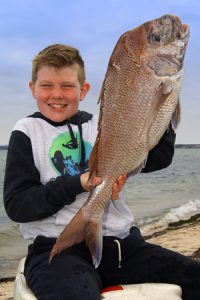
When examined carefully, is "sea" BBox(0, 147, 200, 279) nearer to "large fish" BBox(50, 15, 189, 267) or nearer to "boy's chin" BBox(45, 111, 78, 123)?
"boy's chin" BBox(45, 111, 78, 123)

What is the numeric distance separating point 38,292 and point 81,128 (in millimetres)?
1432

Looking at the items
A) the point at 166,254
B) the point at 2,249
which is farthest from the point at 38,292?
the point at 2,249

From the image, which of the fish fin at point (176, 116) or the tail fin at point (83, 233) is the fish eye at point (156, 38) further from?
the tail fin at point (83, 233)

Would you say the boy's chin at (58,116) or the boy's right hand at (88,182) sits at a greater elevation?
the boy's chin at (58,116)

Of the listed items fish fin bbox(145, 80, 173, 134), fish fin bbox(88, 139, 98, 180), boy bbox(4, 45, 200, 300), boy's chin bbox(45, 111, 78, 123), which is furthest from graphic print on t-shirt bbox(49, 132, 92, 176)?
fish fin bbox(145, 80, 173, 134)

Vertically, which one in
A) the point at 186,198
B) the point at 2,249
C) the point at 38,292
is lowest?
the point at 186,198

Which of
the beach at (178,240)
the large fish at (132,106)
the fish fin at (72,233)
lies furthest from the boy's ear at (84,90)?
the beach at (178,240)

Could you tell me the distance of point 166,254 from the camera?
3684 millimetres

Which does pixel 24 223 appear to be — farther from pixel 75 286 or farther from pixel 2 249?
pixel 2 249

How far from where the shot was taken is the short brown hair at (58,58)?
3953 mm

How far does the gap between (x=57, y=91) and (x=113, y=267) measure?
1420 millimetres

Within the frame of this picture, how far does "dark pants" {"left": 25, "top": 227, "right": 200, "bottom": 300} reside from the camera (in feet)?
10.8

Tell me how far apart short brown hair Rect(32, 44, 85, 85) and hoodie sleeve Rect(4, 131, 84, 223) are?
0.58 m

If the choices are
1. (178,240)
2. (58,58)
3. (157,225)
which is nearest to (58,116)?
(58,58)
